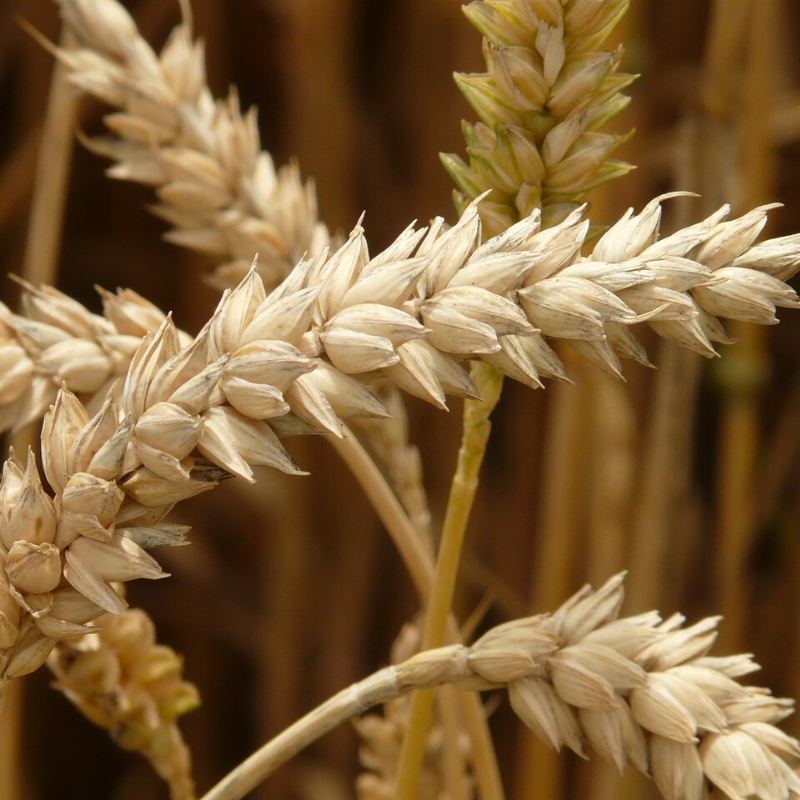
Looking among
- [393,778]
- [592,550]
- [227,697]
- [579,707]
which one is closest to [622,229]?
[579,707]

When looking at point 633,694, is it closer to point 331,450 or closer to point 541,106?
point 541,106

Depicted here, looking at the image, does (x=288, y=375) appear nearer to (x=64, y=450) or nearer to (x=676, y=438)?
(x=64, y=450)

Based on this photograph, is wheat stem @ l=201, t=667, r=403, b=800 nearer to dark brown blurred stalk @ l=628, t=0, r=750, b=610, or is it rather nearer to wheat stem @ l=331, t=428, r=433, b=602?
wheat stem @ l=331, t=428, r=433, b=602

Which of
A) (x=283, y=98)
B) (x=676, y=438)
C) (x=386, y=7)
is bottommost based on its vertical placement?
(x=676, y=438)

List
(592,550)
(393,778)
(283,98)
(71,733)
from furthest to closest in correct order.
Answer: (283,98) < (71,733) < (592,550) < (393,778)

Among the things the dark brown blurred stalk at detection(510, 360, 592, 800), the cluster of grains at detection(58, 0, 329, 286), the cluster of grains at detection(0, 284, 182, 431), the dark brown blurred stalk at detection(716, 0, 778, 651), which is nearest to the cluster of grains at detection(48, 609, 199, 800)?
the cluster of grains at detection(0, 284, 182, 431)

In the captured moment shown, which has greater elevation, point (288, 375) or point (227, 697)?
point (288, 375)

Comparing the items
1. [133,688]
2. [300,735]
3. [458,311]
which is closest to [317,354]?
[458,311]
